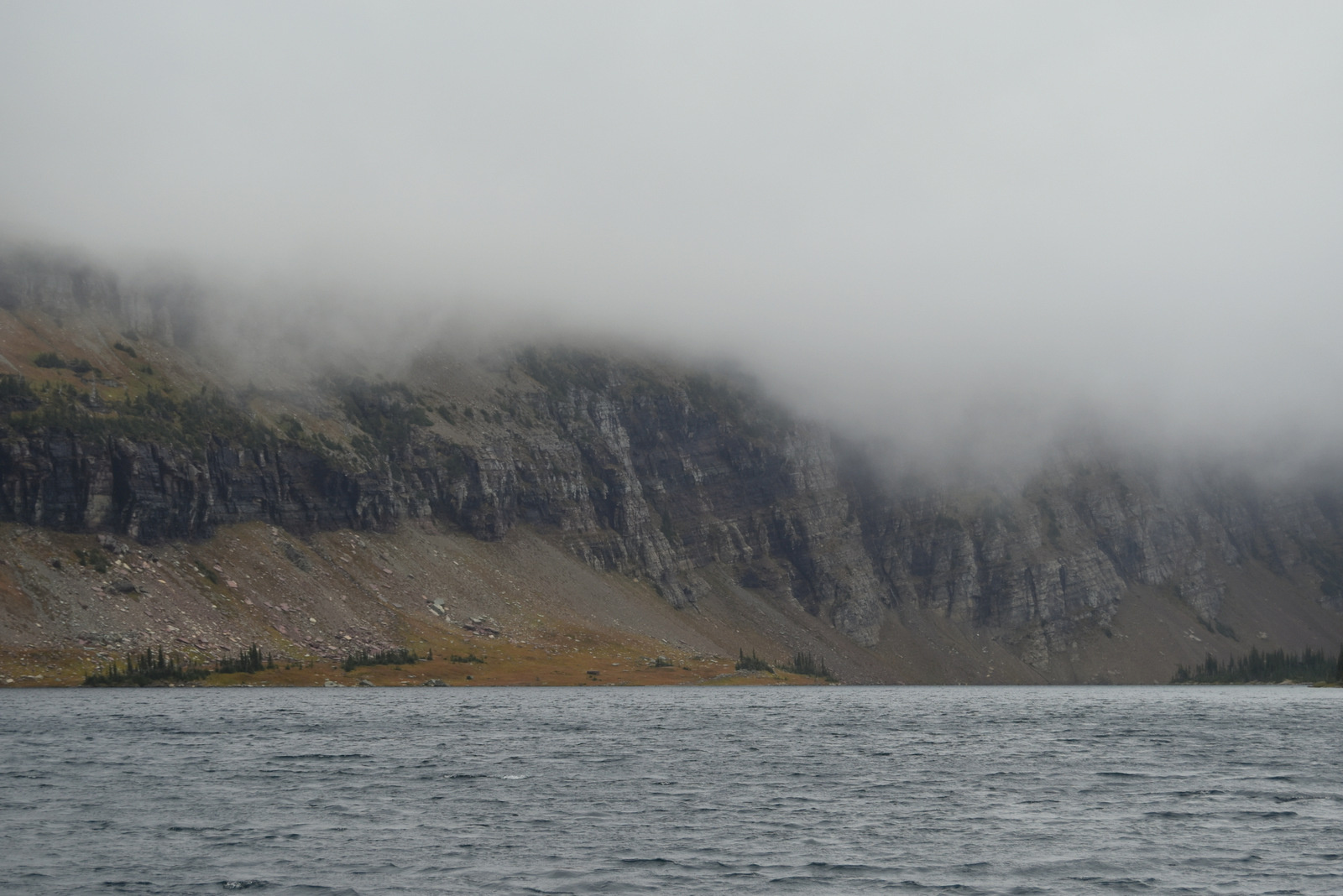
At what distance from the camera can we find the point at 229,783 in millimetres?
81812

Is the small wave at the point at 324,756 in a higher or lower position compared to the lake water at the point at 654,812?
lower

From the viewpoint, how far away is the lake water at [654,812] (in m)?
50.6

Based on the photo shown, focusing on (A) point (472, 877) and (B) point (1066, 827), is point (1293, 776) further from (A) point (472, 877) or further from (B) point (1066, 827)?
(A) point (472, 877)

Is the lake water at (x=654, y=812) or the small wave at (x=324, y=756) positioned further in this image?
the small wave at (x=324, y=756)

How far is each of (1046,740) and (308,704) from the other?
117666mm

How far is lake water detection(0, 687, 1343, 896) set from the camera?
50562mm

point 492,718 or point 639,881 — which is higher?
point 639,881

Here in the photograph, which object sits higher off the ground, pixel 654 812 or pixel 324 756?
pixel 654 812

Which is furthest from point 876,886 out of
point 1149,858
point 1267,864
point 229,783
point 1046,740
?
point 1046,740

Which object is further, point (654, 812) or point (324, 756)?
point (324, 756)

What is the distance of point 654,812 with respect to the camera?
6988 cm

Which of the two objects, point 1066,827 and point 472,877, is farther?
point 1066,827

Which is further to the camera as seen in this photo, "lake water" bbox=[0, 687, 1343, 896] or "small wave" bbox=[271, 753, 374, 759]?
"small wave" bbox=[271, 753, 374, 759]

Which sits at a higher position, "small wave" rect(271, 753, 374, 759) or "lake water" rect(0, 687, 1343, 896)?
"lake water" rect(0, 687, 1343, 896)
